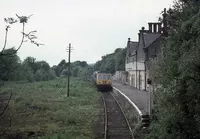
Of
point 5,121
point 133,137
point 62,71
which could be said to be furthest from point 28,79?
point 133,137

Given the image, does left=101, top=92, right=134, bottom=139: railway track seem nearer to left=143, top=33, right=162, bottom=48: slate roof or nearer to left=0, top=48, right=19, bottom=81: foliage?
left=0, top=48, right=19, bottom=81: foliage

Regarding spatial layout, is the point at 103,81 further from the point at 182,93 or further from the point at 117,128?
the point at 182,93

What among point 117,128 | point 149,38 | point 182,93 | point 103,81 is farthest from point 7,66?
point 149,38

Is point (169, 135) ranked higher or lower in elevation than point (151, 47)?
lower

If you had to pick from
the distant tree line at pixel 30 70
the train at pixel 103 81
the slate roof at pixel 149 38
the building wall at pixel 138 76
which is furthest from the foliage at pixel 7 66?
the slate roof at pixel 149 38

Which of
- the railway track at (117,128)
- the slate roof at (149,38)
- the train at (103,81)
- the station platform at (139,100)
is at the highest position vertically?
the slate roof at (149,38)

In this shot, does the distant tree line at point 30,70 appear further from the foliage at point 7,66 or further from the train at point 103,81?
the train at point 103,81

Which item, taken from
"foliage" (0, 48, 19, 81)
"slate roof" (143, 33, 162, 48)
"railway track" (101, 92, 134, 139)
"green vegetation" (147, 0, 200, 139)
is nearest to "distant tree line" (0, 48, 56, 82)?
"foliage" (0, 48, 19, 81)

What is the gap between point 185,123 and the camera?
29.6 feet

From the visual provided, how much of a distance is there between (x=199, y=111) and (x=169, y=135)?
5.41ft

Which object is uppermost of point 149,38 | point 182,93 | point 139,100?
point 149,38

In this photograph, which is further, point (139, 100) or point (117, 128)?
point (139, 100)

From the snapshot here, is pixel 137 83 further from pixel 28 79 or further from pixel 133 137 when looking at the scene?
pixel 28 79

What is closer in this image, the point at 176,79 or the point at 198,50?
the point at 198,50
